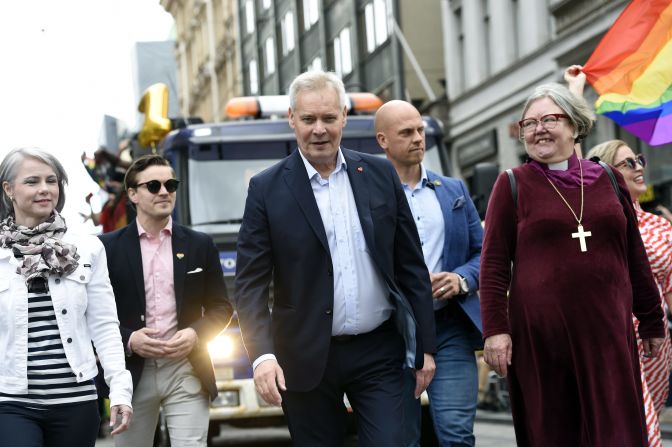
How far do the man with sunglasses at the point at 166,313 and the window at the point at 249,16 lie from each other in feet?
153

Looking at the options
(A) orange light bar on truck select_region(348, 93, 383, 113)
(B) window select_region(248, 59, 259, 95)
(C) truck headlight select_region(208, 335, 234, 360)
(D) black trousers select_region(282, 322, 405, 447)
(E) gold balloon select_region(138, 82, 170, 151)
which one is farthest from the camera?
(B) window select_region(248, 59, 259, 95)

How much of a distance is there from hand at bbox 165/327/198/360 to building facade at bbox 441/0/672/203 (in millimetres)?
13890

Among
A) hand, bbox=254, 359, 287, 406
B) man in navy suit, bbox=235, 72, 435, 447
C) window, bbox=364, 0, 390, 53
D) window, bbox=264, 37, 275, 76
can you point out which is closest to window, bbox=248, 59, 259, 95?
window, bbox=264, 37, 275, 76

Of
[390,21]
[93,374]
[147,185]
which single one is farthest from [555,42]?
[93,374]

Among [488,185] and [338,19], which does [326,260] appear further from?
[338,19]

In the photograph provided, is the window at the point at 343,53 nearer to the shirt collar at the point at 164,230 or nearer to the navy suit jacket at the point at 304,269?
the shirt collar at the point at 164,230

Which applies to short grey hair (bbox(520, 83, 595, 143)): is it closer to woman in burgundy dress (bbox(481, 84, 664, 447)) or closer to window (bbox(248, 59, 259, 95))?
woman in burgundy dress (bbox(481, 84, 664, 447))

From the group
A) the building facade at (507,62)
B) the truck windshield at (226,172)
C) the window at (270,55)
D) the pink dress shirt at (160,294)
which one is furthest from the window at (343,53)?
the pink dress shirt at (160,294)

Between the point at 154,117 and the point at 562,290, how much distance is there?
25.5ft

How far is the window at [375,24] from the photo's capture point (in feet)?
110

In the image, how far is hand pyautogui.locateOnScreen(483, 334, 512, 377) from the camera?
5.18 m

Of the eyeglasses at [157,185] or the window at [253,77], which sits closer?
the eyeglasses at [157,185]

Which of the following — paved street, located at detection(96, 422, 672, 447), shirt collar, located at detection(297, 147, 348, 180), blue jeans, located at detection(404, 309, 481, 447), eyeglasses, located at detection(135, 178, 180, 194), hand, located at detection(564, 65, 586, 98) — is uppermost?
hand, located at detection(564, 65, 586, 98)

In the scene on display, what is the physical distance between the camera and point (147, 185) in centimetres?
659
